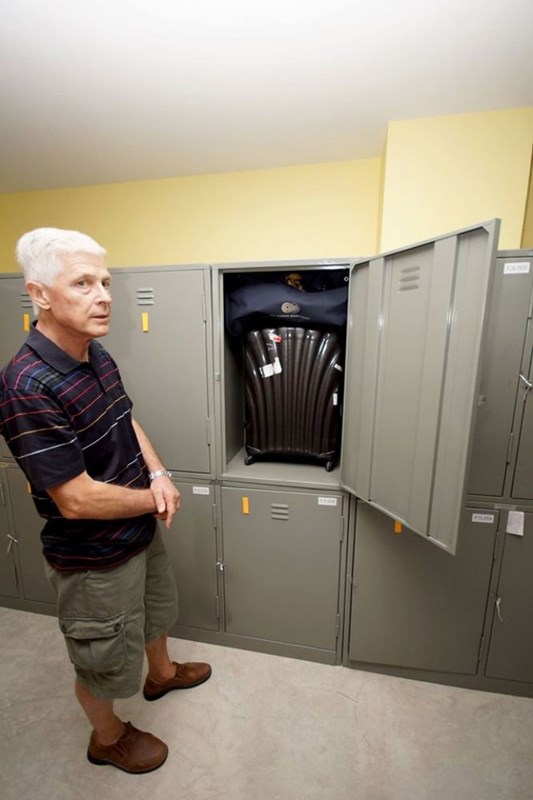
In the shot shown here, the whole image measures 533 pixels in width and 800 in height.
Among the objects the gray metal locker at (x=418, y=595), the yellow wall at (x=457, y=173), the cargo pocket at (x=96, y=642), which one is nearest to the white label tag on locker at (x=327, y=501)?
the gray metal locker at (x=418, y=595)

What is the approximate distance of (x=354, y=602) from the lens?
168 cm

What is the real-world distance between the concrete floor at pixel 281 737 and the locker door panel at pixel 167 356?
3.45ft

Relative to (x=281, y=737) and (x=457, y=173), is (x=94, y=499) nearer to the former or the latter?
(x=281, y=737)

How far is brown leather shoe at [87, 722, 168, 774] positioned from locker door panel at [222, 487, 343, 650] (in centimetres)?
58

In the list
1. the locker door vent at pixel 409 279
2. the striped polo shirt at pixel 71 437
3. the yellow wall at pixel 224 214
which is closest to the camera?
the striped polo shirt at pixel 71 437

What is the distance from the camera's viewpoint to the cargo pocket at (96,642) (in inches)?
44.0

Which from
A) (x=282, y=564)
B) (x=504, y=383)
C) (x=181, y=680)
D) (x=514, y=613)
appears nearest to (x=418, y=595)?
(x=514, y=613)

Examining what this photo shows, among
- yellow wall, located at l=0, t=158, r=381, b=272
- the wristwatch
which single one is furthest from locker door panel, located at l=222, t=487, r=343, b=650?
yellow wall, located at l=0, t=158, r=381, b=272

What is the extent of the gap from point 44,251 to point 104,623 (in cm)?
115

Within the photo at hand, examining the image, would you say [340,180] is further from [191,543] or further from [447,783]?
[447,783]

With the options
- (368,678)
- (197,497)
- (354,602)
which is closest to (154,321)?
(197,497)

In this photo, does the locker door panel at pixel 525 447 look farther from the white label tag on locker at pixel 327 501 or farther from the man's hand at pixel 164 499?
the man's hand at pixel 164 499

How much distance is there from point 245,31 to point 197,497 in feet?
5.98

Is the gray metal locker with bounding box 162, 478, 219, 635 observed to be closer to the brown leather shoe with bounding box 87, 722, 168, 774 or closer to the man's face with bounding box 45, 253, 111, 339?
the brown leather shoe with bounding box 87, 722, 168, 774
